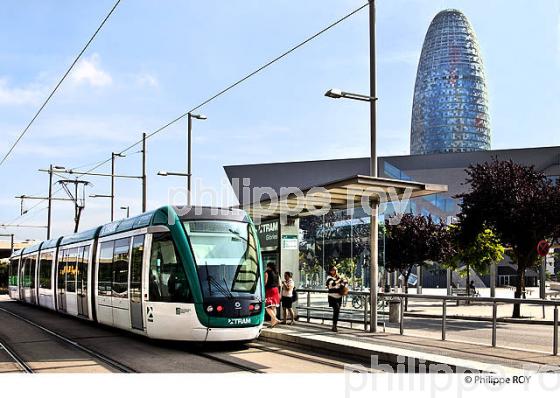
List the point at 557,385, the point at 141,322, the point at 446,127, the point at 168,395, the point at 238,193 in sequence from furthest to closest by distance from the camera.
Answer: the point at 446,127 < the point at 238,193 < the point at 141,322 < the point at 557,385 < the point at 168,395

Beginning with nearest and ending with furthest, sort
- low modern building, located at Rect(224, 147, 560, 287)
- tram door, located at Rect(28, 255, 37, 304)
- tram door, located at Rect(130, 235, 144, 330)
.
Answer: tram door, located at Rect(130, 235, 144, 330), tram door, located at Rect(28, 255, 37, 304), low modern building, located at Rect(224, 147, 560, 287)

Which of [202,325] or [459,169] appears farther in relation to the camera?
[459,169]

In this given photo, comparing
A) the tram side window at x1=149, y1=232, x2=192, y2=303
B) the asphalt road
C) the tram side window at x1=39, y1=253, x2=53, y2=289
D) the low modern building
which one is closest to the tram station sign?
the asphalt road

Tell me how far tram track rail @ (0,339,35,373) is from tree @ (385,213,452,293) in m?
27.3

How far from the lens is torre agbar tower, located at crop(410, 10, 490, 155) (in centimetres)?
16650

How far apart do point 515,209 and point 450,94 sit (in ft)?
480

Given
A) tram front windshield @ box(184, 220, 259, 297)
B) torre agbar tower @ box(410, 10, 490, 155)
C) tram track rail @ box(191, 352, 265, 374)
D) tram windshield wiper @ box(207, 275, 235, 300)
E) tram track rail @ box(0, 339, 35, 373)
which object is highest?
torre agbar tower @ box(410, 10, 490, 155)

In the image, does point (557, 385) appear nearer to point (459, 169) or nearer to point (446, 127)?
point (459, 169)

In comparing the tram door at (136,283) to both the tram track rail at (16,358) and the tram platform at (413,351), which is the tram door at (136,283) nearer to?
the tram track rail at (16,358)

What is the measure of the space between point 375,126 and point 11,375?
902 cm

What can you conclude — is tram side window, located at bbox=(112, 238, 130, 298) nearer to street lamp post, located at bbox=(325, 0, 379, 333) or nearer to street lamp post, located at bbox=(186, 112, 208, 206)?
street lamp post, located at bbox=(325, 0, 379, 333)

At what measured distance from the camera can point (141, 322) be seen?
1443 cm

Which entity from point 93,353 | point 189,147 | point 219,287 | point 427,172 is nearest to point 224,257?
point 219,287

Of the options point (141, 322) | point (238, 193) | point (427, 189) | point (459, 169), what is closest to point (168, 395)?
point (141, 322)
